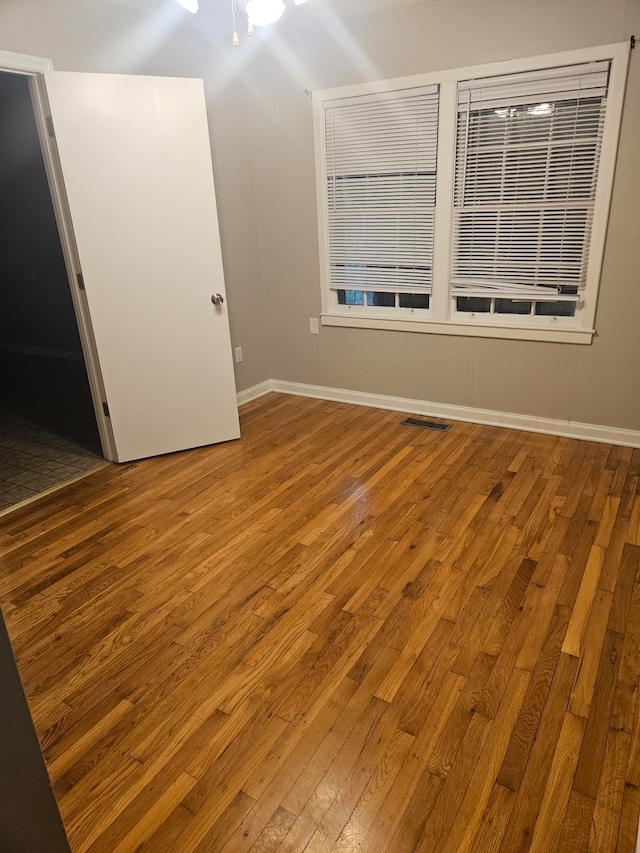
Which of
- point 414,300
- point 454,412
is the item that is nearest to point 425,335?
point 414,300

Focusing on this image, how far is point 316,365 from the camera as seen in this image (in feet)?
15.0

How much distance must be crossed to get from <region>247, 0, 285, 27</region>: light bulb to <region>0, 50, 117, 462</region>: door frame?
53.5 inches

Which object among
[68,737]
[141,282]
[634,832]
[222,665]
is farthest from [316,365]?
[634,832]

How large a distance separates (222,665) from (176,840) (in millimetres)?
582

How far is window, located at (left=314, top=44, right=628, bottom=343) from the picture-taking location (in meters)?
3.18

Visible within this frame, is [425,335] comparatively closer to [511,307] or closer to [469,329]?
[469,329]

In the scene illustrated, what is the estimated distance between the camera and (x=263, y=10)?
6.95ft

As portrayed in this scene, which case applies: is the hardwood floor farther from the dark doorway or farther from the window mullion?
the window mullion

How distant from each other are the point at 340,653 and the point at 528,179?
A: 2960 mm

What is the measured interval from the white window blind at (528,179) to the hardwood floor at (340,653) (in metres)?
1.22

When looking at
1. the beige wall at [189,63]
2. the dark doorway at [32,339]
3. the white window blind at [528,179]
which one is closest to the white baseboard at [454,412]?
the beige wall at [189,63]

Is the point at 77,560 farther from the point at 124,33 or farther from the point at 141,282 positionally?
the point at 124,33

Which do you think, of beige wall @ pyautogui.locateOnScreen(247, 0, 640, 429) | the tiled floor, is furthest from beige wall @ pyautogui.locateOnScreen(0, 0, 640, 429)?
the tiled floor

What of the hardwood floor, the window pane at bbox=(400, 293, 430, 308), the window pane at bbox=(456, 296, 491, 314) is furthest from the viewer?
the window pane at bbox=(400, 293, 430, 308)
